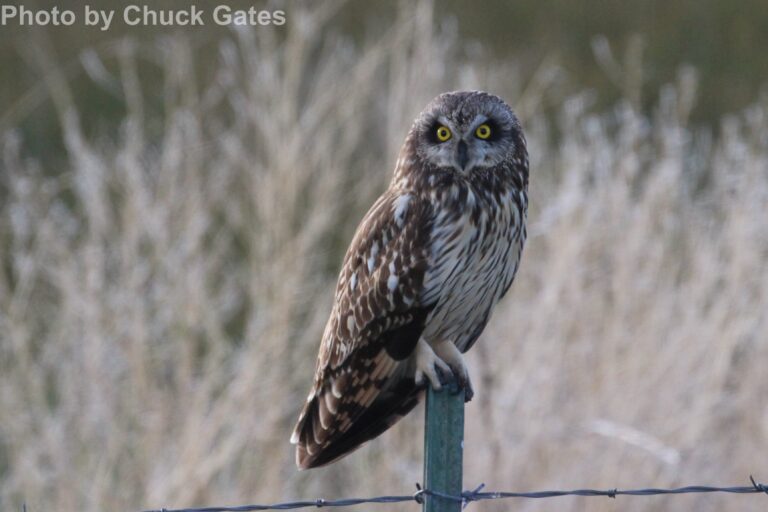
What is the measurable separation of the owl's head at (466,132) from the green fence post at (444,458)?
91cm

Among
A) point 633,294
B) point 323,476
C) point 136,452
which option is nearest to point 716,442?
point 633,294

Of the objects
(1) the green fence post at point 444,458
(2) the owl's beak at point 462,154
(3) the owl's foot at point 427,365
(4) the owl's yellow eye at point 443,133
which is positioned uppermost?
(4) the owl's yellow eye at point 443,133

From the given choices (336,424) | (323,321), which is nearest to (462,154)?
(336,424)

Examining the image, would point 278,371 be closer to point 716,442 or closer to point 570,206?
point 570,206

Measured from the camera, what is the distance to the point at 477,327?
10.9ft

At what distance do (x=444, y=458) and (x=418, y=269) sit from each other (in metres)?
0.81

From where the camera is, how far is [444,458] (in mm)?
2271

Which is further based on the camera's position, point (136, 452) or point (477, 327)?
point (136, 452)

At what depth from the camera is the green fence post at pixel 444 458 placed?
2.27 meters

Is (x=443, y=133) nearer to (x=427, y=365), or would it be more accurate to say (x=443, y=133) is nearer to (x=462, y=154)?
(x=462, y=154)

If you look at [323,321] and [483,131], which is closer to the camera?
[483,131]

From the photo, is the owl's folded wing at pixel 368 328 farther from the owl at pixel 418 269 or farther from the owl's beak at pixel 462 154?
the owl's beak at pixel 462 154

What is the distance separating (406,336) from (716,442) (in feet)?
7.30

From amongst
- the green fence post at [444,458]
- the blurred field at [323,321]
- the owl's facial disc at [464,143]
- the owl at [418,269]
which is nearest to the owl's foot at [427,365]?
the owl at [418,269]
